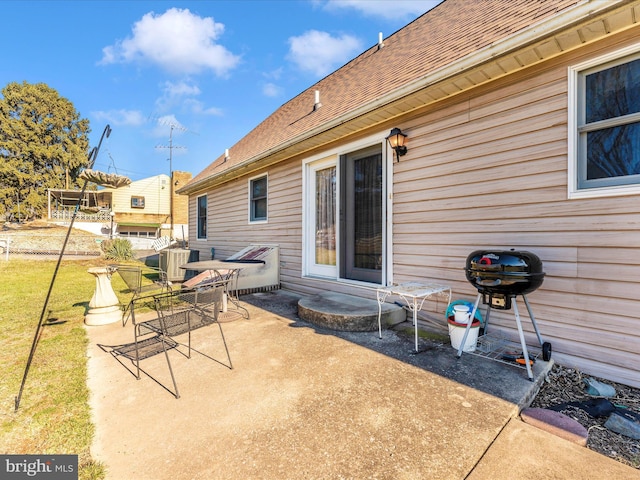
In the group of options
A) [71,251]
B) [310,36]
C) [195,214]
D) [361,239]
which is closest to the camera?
[361,239]

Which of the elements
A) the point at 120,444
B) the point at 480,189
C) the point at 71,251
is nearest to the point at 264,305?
the point at 120,444

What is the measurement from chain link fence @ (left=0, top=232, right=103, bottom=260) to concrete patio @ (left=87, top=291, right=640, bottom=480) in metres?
14.9

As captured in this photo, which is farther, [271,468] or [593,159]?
[593,159]

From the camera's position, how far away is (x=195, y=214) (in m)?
11.0

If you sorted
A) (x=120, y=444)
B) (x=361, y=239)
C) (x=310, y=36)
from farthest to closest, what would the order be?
(x=310, y=36), (x=361, y=239), (x=120, y=444)

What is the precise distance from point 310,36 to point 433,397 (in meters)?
11.2

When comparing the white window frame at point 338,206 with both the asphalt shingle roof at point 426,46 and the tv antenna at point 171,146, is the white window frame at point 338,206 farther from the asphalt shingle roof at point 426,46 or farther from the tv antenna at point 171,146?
the tv antenna at point 171,146

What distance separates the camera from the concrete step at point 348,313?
12.1ft

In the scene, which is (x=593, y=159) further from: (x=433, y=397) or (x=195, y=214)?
(x=195, y=214)

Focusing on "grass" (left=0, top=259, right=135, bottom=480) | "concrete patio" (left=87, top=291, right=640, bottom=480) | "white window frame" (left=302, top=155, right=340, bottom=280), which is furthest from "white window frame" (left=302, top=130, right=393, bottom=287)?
"grass" (left=0, top=259, right=135, bottom=480)

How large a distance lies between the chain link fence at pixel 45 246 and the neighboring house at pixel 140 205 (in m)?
7.23

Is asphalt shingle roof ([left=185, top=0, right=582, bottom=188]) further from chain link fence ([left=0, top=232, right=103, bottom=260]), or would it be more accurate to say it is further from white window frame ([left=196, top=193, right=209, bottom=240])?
chain link fence ([left=0, top=232, right=103, bottom=260])

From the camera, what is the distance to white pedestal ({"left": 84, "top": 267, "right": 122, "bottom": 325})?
4223mm

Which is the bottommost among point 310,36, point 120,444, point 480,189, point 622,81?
point 120,444
